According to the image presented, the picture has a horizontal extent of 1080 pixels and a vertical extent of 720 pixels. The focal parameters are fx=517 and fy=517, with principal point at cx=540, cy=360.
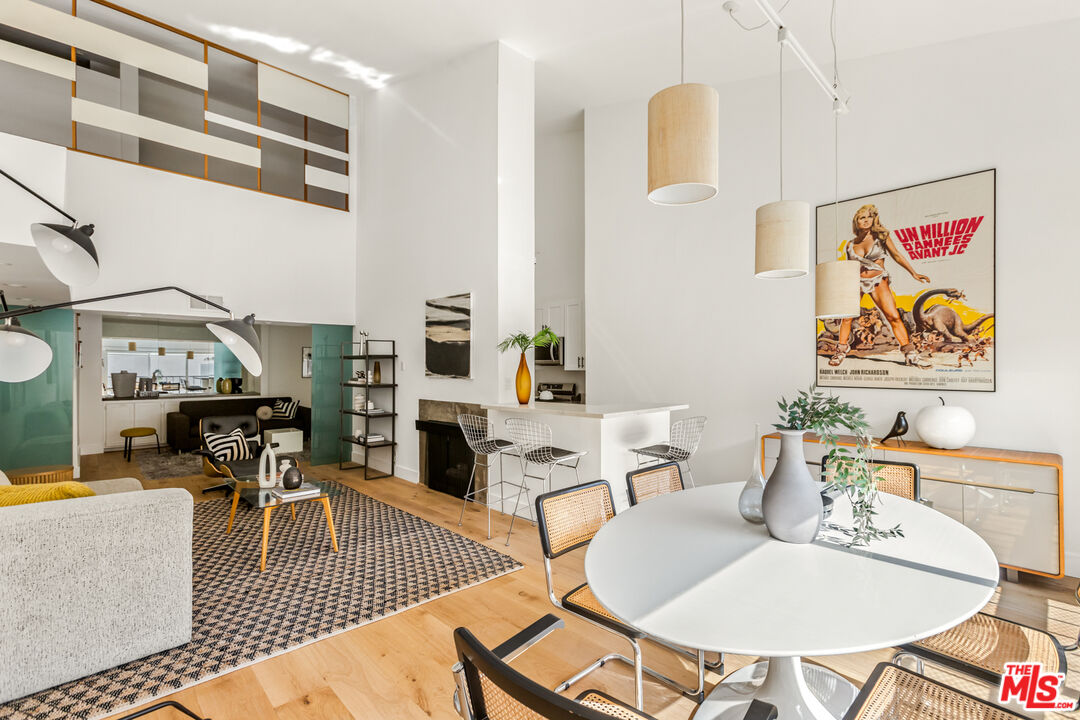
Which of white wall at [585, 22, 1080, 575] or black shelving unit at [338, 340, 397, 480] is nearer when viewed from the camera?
white wall at [585, 22, 1080, 575]

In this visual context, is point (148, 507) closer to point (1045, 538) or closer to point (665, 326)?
point (665, 326)

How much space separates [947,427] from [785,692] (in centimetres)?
272

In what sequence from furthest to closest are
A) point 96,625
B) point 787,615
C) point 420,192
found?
1. point 420,192
2. point 96,625
3. point 787,615

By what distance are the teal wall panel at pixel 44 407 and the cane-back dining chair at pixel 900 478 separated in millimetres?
6502

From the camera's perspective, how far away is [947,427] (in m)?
3.52

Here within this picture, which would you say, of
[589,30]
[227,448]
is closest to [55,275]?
[227,448]

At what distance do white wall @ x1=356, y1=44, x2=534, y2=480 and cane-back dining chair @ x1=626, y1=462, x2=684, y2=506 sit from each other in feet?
8.13

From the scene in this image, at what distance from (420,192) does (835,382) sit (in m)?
4.59

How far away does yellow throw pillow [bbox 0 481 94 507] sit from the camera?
94.8 inches

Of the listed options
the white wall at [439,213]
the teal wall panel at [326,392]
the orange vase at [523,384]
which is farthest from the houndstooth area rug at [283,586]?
the teal wall panel at [326,392]

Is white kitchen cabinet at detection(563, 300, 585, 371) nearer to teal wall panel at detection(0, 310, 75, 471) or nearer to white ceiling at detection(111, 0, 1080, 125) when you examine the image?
white ceiling at detection(111, 0, 1080, 125)

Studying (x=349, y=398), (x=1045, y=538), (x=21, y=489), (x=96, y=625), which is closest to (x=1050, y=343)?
(x=1045, y=538)

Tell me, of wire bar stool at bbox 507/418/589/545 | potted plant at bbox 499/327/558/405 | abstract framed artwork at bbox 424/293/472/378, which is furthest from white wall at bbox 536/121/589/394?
wire bar stool at bbox 507/418/589/545

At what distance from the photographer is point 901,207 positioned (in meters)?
4.03
